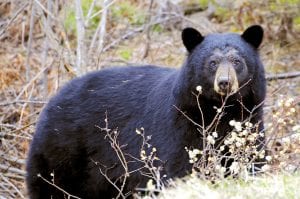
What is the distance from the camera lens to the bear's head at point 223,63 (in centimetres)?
631

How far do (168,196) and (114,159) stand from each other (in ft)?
8.22

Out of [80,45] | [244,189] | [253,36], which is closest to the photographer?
[244,189]

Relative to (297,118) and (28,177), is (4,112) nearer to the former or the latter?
(28,177)

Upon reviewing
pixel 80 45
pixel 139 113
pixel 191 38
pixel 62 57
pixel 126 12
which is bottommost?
pixel 139 113

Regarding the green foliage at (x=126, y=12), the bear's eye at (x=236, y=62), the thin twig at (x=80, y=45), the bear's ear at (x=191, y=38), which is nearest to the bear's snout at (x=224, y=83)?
the bear's eye at (x=236, y=62)

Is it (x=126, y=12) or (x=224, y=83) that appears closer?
(x=224, y=83)

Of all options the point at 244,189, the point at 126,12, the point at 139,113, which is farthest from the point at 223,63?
the point at 126,12

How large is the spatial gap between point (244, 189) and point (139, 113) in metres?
2.68

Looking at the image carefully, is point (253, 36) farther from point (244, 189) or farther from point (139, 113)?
point (244, 189)

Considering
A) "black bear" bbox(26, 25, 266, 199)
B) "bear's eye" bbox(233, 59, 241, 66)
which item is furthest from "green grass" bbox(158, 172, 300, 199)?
"bear's eye" bbox(233, 59, 241, 66)

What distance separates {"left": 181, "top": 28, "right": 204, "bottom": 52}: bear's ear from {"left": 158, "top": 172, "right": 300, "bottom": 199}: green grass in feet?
6.05

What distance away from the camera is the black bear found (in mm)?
6508

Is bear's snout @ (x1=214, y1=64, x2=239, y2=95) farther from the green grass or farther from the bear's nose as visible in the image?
the green grass

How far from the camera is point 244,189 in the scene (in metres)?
4.64
